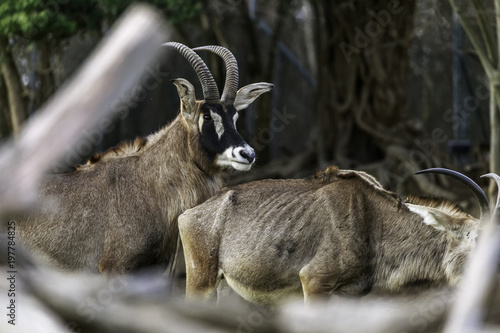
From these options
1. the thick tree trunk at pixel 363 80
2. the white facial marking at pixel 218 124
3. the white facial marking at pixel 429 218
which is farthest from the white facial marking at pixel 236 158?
the thick tree trunk at pixel 363 80

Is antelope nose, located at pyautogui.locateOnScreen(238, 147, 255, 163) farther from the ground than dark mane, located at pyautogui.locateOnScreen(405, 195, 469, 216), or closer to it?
farther from the ground

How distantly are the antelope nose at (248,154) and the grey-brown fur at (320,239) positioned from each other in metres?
0.28

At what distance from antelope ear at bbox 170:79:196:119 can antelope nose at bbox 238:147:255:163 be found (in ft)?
2.32

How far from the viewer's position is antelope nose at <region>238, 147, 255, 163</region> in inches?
238

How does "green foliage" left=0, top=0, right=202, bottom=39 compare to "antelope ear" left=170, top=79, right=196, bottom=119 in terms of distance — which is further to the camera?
"green foliage" left=0, top=0, right=202, bottom=39

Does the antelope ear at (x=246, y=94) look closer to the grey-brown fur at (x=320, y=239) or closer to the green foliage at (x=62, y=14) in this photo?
the grey-brown fur at (x=320, y=239)

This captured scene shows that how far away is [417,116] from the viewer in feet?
48.9

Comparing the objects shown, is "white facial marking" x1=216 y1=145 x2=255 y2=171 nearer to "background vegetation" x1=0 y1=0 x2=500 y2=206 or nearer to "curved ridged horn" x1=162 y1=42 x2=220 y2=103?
"curved ridged horn" x1=162 y1=42 x2=220 y2=103

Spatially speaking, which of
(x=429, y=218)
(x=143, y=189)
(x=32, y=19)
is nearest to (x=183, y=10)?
(x=32, y=19)

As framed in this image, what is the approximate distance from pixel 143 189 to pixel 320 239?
1.61m

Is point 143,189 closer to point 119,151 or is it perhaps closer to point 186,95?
point 119,151

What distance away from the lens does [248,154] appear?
6059 mm

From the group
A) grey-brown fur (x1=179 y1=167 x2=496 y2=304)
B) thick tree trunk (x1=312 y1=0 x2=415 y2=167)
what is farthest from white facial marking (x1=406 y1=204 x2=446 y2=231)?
thick tree trunk (x1=312 y1=0 x2=415 y2=167)

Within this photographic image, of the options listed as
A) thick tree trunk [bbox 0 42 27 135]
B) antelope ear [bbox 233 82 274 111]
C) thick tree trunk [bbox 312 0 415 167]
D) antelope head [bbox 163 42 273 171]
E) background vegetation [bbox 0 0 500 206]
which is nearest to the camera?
antelope head [bbox 163 42 273 171]
